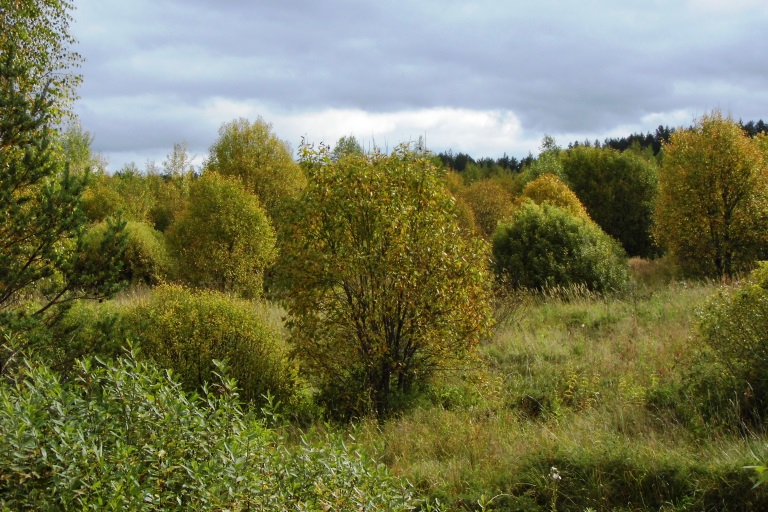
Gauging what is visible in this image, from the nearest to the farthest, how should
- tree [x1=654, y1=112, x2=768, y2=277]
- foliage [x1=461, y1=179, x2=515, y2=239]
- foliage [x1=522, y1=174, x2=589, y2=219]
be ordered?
tree [x1=654, y1=112, x2=768, y2=277]
foliage [x1=522, y1=174, x2=589, y2=219]
foliage [x1=461, y1=179, x2=515, y2=239]

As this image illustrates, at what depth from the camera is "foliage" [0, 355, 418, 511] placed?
3.39 m

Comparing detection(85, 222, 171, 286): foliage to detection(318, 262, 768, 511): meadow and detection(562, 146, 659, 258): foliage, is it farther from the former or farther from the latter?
detection(562, 146, 659, 258): foliage

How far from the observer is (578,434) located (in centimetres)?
656

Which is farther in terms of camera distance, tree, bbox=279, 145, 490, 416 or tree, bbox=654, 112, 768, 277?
tree, bbox=654, 112, 768, 277

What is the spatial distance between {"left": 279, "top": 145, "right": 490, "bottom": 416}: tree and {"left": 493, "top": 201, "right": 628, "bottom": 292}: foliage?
929 centimetres

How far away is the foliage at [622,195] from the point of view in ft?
110

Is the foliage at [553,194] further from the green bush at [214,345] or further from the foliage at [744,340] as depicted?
the green bush at [214,345]

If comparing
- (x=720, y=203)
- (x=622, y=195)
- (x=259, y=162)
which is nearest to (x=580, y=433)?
(x=720, y=203)

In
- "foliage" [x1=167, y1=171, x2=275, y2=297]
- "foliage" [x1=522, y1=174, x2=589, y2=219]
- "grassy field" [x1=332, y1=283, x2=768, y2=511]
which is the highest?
"foliage" [x1=522, y1=174, x2=589, y2=219]

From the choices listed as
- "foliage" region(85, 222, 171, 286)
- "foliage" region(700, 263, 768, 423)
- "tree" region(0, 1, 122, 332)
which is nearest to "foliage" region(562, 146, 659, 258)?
"foliage" region(85, 222, 171, 286)

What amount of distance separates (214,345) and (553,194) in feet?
61.3

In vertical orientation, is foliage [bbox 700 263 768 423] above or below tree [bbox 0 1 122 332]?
below

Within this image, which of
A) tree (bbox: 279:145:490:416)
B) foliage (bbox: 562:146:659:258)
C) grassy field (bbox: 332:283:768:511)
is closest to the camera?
grassy field (bbox: 332:283:768:511)

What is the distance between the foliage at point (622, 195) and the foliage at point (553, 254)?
1554 cm
